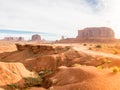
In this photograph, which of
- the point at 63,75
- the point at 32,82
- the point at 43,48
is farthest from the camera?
the point at 43,48

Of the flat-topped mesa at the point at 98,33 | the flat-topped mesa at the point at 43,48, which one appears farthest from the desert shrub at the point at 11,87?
the flat-topped mesa at the point at 98,33

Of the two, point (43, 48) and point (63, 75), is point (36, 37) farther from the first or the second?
point (63, 75)

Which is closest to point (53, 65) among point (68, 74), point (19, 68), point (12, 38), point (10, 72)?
point (19, 68)

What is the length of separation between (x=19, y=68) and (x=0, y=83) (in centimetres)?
389

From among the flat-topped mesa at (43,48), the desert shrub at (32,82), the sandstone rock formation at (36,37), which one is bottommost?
the sandstone rock formation at (36,37)

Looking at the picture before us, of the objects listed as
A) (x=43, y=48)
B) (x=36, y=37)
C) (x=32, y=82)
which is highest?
(x=43, y=48)

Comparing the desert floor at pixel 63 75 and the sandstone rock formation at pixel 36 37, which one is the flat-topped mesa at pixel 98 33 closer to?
the sandstone rock formation at pixel 36 37

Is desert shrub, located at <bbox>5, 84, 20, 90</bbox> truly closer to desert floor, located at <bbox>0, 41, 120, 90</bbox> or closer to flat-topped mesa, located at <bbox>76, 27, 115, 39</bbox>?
desert floor, located at <bbox>0, 41, 120, 90</bbox>

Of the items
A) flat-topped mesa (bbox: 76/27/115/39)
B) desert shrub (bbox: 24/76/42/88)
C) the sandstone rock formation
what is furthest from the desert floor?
the sandstone rock formation

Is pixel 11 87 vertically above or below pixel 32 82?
above

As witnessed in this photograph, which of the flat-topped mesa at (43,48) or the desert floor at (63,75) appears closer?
the desert floor at (63,75)

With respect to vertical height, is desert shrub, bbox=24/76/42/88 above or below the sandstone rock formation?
above

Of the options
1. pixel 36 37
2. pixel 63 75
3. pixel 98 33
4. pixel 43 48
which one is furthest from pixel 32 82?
pixel 36 37

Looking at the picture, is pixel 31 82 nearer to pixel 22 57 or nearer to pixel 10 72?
pixel 10 72
